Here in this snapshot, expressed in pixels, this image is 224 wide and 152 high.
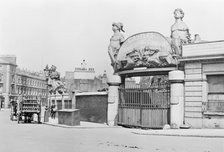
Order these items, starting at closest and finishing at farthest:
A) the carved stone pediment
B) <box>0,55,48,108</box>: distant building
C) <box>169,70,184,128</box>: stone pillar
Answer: <box>169,70,184,128</box>: stone pillar
the carved stone pediment
<box>0,55,48,108</box>: distant building

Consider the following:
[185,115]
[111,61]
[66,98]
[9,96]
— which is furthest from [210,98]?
[9,96]

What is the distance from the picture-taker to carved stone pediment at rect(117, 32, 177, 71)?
18672 mm

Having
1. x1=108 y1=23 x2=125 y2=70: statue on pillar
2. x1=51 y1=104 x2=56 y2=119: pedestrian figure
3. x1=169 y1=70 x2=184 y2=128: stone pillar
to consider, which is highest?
x1=108 y1=23 x2=125 y2=70: statue on pillar

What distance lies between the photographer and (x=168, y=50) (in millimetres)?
18609

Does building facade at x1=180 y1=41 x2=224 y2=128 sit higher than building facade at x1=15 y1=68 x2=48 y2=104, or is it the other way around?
building facade at x1=15 y1=68 x2=48 y2=104

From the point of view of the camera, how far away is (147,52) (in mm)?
19172

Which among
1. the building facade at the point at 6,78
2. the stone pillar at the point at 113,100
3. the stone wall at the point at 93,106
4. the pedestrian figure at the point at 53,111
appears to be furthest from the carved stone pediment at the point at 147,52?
the building facade at the point at 6,78

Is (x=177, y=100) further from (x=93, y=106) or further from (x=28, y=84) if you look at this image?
(x=28, y=84)

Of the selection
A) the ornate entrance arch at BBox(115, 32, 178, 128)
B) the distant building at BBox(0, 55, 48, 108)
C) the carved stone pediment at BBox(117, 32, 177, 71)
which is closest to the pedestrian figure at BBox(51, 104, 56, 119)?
the ornate entrance arch at BBox(115, 32, 178, 128)

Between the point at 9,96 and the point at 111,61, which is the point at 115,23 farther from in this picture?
the point at 9,96

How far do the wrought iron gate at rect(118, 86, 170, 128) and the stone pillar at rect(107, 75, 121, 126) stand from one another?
0.92ft

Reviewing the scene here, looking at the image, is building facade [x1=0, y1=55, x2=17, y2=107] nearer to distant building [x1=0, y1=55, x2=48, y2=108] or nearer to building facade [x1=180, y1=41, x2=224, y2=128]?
distant building [x1=0, y1=55, x2=48, y2=108]

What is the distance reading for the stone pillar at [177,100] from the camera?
672 inches

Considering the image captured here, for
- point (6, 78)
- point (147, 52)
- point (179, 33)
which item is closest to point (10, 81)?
point (6, 78)
